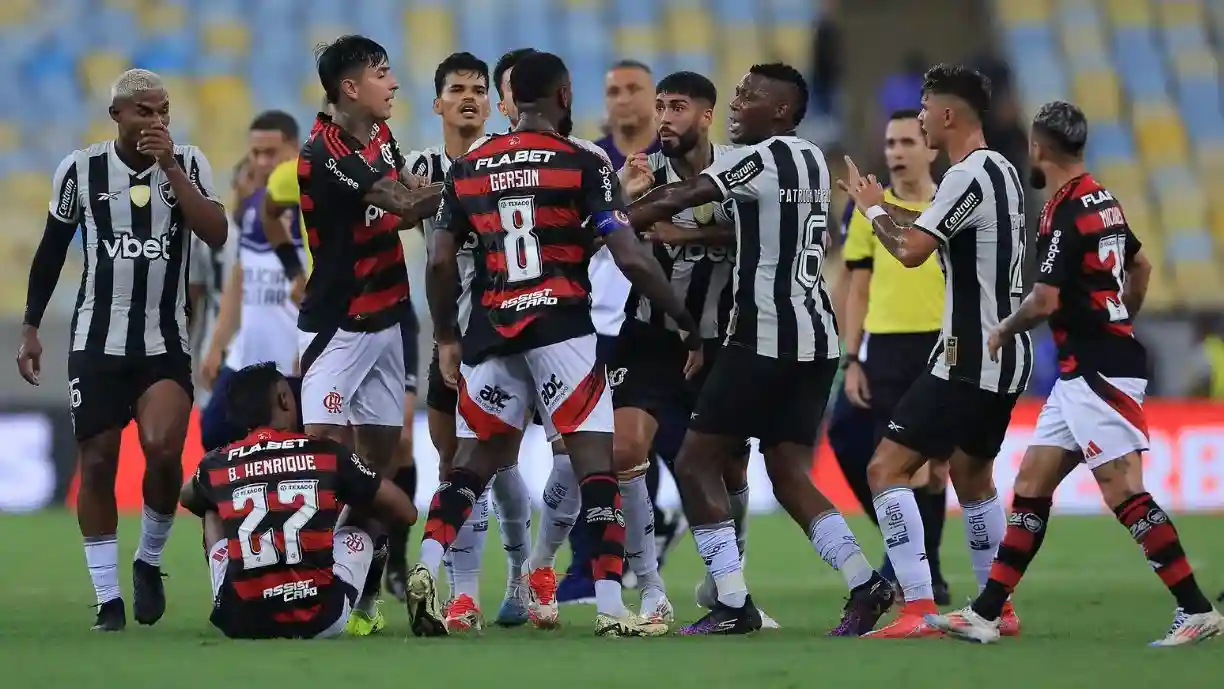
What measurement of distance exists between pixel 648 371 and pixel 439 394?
1.06m

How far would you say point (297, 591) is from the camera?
7.85 meters

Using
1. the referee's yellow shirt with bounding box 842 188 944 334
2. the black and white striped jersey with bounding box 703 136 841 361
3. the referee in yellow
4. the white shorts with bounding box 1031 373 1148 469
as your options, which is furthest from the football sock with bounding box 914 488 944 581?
the white shorts with bounding box 1031 373 1148 469

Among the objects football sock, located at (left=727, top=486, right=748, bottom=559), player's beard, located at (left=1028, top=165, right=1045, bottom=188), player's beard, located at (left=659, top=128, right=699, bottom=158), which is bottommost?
football sock, located at (left=727, top=486, right=748, bottom=559)

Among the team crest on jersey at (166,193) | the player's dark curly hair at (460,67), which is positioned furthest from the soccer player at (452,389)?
the team crest on jersey at (166,193)

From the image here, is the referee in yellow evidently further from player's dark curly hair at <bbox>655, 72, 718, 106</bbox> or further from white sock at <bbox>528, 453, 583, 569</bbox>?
white sock at <bbox>528, 453, 583, 569</bbox>

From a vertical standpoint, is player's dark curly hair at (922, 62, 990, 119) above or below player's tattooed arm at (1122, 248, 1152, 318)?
above

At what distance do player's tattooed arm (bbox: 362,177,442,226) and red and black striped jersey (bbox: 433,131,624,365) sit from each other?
0.10 meters

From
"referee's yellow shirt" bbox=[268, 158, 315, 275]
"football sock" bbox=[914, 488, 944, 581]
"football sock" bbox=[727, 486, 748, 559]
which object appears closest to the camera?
"football sock" bbox=[727, 486, 748, 559]

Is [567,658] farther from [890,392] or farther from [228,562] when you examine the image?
[890,392]

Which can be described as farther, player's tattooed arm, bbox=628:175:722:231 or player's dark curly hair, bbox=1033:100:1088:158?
player's tattooed arm, bbox=628:175:722:231

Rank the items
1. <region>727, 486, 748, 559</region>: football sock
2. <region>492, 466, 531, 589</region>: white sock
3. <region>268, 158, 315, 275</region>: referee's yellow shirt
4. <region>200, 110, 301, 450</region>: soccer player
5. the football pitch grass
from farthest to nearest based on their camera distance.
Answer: <region>200, 110, 301, 450</region>: soccer player < <region>268, 158, 315, 275</region>: referee's yellow shirt < <region>727, 486, 748, 559</region>: football sock < <region>492, 466, 531, 589</region>: white sock < the football pitch grass

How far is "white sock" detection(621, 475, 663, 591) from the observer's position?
9102mm

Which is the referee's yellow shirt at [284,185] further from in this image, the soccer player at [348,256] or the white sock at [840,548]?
the white sock at [840,548]

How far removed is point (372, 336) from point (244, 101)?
1391 centimetres
